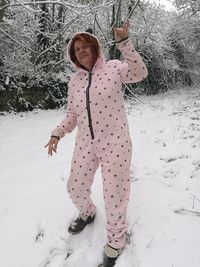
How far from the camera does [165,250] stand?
3.63 metres

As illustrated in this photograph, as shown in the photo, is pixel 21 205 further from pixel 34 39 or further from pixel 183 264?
pixel 34 39

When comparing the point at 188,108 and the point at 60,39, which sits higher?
the point at 60,39

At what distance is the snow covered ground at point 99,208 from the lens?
3.72 meters

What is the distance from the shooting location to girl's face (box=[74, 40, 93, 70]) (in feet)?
11.6

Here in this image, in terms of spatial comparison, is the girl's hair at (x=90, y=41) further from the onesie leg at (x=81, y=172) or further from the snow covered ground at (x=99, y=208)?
the snow covered ground at (x=99, y=208)

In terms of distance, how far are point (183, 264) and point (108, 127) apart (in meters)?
1.35

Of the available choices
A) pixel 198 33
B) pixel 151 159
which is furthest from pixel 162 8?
pixel 151 159

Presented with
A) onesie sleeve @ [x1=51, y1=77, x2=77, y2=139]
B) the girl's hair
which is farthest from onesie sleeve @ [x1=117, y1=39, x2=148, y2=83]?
onesie sleeve @ [x1=51, y1=77, x2=77, y2=139]

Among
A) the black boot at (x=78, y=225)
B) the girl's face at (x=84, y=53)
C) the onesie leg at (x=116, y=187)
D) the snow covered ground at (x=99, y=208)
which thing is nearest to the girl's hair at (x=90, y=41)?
the girl's face at (x=84, y=53)

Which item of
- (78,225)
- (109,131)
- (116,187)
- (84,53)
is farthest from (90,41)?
(78,225)

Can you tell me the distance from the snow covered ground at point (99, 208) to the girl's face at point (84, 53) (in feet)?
5.53

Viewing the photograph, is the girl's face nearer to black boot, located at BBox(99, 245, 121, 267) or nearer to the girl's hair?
the girl's hair

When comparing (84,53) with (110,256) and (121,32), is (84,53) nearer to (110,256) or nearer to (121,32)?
(121,32)

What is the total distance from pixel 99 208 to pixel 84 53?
5.84 feet
